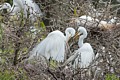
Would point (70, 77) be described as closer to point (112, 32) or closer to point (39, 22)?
point (112, 32)

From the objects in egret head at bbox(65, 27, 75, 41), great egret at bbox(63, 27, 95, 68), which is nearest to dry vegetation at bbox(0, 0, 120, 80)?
great egret at bbox(63, 27, 95, 68)

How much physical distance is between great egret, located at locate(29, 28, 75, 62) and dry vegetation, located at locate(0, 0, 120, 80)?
0.11 m

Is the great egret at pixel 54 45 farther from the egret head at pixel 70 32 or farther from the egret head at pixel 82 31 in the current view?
the egret head at pixel 82 31

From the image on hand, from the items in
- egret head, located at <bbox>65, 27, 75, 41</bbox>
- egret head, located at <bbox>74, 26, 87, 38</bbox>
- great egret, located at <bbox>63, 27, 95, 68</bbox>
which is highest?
egret head, located at <bbox>65, 27, 75, 41</bbox>

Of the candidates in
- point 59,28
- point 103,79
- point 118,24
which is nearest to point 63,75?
point 103,79

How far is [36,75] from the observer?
412 centimetres

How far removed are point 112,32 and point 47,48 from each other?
0.83m

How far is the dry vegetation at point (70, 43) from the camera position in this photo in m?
4.14

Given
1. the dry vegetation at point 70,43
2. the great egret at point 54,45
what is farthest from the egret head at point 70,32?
the dry vegetation at point 70,43

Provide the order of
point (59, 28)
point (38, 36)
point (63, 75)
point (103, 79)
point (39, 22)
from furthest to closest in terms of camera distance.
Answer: point (39, 22)
point (59, 28)
point (38, 36)
point (103, 79)
point (63, 75)

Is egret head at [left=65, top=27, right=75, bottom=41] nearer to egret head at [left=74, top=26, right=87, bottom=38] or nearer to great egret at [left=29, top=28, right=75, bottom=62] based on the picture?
great egret at [left=29, top=28, right=75, bottom=62]

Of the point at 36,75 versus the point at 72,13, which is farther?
the point at 72,13

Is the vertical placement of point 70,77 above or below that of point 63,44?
above

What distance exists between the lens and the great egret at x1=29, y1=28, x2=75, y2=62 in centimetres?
570
